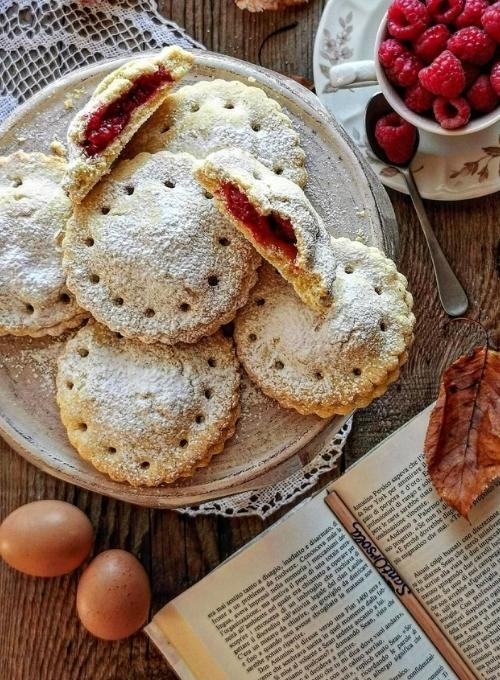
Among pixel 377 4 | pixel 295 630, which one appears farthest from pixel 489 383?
pixel 377 4

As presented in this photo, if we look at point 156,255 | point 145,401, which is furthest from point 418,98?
point 145,401

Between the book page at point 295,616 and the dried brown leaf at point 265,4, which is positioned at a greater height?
the dried brown leaf at point 265,4

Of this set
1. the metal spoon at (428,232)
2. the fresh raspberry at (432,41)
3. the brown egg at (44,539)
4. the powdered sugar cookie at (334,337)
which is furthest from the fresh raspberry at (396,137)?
the brown egg at (44,539)

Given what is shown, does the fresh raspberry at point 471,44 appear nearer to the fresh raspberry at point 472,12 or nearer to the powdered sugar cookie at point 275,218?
the fresh raspberry at point 472,12

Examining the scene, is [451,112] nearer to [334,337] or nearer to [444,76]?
[444,76]

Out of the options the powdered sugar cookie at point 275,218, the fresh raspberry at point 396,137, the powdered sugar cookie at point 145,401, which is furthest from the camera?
the fresh raspberry at point 396,137
